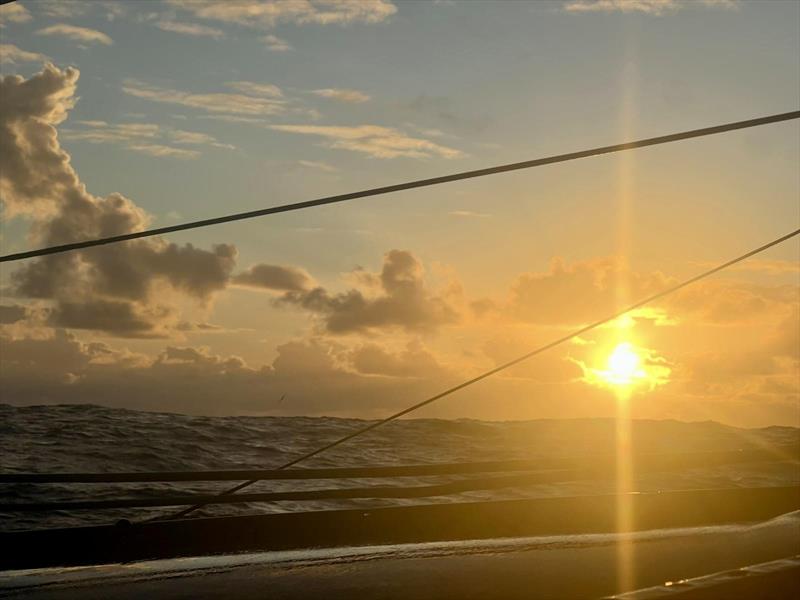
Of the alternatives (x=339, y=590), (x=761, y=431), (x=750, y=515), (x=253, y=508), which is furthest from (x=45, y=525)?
(x=761, y=431)

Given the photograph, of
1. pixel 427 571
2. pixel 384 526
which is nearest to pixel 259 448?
pixel 384 526

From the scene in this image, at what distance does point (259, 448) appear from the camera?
32.2 m

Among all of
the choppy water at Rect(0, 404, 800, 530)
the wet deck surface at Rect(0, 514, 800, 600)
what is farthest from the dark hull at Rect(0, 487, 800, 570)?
the choppy water at Rect(0, 404, 800, 530)

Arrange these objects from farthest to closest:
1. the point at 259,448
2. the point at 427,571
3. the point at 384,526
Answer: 1. the point at 259,448
2. the point at 384,526
3. the point at 427,571

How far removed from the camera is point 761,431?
53.2 meters

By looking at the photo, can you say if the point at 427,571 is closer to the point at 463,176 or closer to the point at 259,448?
the point at 463,176

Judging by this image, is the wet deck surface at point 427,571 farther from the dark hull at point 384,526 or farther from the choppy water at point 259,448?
the choppy water at point 259,448

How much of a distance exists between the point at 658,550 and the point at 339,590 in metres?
3.76

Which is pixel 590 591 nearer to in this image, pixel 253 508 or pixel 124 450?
pixel 253 508

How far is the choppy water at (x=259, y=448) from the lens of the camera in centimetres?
2142

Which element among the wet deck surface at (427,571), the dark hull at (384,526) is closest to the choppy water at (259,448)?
the dark hull at (384,526)

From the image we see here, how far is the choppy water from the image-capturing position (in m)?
21.4

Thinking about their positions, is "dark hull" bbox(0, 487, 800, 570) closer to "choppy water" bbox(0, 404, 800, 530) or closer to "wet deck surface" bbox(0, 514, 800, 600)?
"wet deck surface" bbox(0, 514, 800, 600)

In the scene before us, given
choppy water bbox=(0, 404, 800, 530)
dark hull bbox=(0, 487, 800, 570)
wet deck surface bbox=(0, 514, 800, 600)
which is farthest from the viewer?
choppy water bbox=(0, 404, 800, 530)
